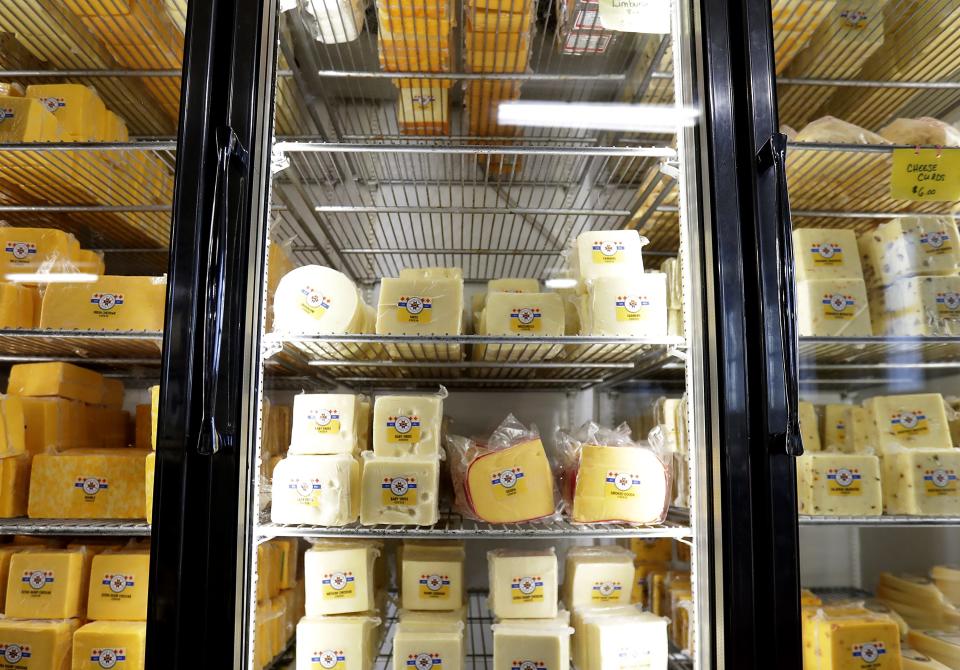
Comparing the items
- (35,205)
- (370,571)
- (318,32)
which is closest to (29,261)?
(35,205)

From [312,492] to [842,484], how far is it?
4.46 ft

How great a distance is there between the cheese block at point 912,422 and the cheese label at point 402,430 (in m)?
1.28

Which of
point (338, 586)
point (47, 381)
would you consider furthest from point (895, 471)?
point (47, 381)

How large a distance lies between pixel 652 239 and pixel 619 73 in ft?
1.99

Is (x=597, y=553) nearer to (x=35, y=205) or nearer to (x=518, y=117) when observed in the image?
(x=518, y=117)

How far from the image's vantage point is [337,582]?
174 cm

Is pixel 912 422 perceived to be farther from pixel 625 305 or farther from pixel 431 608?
pixel 431 608

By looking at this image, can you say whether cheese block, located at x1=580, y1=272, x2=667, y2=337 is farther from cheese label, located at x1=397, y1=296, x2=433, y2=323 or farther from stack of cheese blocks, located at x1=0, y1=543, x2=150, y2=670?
stack of cheese blocks, located at x1=0, y1=543, x2=150, y2=670

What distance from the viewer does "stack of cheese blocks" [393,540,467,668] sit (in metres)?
1.64

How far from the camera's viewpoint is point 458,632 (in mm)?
1677

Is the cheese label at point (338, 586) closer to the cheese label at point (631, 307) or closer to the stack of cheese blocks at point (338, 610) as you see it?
the stack of cheese blocks at point (338, 610)

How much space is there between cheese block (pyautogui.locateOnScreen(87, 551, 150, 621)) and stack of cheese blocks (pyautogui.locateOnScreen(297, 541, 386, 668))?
1.40 ft

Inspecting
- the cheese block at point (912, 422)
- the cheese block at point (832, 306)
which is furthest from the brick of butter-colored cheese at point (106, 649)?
the cheese block at point (912, 422)

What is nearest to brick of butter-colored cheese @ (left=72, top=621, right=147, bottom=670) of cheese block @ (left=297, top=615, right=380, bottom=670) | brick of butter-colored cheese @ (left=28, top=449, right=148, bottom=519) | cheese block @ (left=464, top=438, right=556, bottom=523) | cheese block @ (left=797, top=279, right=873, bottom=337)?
brick of butter-colored cheese @ (left=28, top=449, right=148, bottom=519)
